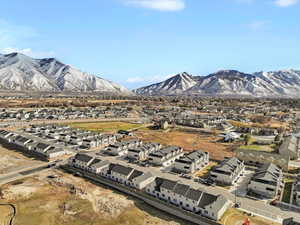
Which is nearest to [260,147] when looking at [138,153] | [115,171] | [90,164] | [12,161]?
[138,153]

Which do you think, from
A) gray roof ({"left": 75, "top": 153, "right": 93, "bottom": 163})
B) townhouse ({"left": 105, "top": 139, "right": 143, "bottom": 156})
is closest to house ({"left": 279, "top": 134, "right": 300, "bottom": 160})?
townhouse ({"left": 105, "top": 139, "right": 143, "bottom": 156})

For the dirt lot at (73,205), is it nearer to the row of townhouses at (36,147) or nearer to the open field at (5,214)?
the open field at (5,214)

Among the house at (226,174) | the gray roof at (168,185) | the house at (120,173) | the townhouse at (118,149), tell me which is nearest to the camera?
the gray roof at (168,185)

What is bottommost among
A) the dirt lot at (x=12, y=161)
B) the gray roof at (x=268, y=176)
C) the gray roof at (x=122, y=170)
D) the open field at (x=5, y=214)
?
the open field at (x=5, y=214)

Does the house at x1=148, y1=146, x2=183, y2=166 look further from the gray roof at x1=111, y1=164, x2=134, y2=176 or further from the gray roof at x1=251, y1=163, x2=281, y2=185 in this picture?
the gray roof at x1=251, y1=163, x2=281, y2=185

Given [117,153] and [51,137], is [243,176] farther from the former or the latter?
[51,137]

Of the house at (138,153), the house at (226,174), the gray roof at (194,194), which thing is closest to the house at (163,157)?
the house at (138,153)

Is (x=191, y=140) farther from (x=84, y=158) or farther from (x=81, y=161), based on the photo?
(x=81, y=161)
